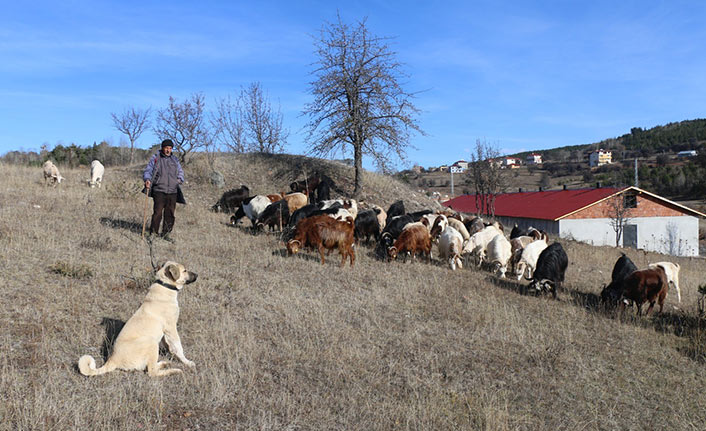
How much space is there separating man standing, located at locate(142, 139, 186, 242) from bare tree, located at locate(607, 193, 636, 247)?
29426 millimetres

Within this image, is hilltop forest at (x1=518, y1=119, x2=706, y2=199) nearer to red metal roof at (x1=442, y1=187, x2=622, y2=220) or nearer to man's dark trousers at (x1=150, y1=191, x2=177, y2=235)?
red metal roof at (x1=442, y1=187, x2=622, y2=220)

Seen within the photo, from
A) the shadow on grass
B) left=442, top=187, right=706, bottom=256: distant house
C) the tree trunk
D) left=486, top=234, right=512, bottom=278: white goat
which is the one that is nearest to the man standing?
the shadow on grass

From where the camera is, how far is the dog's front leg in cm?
464

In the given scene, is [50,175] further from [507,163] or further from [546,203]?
[507,163]

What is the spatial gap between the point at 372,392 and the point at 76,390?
106 inches

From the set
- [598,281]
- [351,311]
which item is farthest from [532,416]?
[598,281]

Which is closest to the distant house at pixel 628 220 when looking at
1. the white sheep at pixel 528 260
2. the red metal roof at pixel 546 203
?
the red metal roof at pixel 546 203

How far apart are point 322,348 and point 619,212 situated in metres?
31.0

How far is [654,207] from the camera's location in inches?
1321

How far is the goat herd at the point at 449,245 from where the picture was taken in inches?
352

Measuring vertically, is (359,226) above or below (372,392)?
above

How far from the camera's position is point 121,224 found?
36.6 ft

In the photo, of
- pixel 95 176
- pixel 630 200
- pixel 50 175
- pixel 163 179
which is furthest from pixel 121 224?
pixel 630 200

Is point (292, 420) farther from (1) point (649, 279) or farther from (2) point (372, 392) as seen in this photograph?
(1) point (649, 279)
